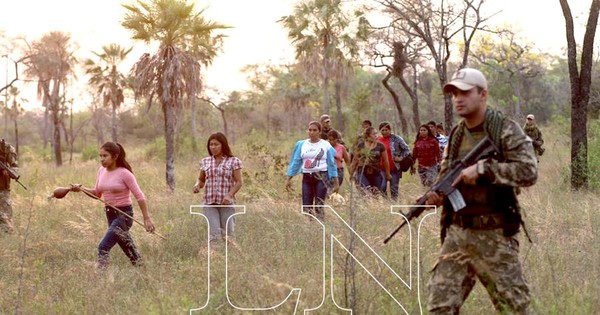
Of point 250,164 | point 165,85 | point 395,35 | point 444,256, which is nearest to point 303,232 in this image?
point 444,256

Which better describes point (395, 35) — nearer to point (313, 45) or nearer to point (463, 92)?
point (313, 45)

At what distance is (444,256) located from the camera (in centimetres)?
392

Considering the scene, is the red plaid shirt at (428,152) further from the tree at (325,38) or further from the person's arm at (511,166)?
the tree at (325,38)

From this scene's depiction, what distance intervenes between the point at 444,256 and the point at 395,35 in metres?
20.5

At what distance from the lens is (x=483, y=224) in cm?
386

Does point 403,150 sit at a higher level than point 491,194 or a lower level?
higher

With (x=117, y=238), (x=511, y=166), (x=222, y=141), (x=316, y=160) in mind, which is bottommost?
(x=117, y=238)

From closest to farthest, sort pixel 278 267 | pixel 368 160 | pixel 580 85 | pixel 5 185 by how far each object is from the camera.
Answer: pixel 278 267 < pixel 368 160 < pixel 5 185 < pixel 580 85

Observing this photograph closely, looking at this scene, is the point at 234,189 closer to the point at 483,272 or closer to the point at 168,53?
the point at 483,272

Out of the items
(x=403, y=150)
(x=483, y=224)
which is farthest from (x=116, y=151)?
(x=403, y=150)

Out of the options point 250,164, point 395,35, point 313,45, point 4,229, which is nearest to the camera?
point 4,229

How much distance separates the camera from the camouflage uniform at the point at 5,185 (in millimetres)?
9141

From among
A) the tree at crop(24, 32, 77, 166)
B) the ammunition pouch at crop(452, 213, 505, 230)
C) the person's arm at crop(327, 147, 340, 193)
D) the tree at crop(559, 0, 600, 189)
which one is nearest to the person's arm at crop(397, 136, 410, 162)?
the person's arm at crop(327, 147, 340, 193)

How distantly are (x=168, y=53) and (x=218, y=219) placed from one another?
437 inches
